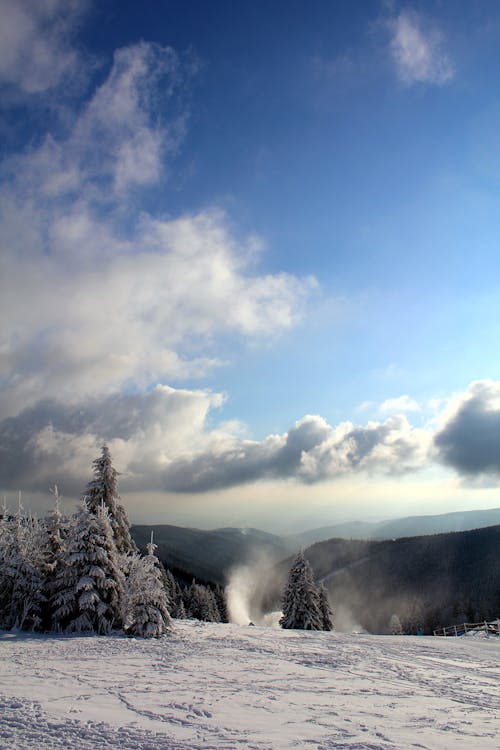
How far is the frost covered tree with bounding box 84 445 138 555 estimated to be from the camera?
2986 cm

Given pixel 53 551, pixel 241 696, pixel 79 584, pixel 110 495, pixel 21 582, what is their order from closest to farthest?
pixel 241 696
pixel 79 584
pixel 21 582
pixel 53 551
pixel 110 495

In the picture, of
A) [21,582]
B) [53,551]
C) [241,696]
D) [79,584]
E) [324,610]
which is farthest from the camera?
[324,610]

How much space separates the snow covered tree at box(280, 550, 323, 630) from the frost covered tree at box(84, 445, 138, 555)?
19.6 meters

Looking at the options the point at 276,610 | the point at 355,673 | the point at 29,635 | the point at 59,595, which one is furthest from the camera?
the point at 276,610

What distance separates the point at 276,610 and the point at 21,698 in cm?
19488

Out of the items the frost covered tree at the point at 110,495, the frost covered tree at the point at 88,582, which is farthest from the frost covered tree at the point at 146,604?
the frost covered tree at the point at 110,495

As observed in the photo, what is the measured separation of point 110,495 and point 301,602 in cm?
2343

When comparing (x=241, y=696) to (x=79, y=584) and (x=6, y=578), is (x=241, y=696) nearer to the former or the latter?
(x=79, y=584)

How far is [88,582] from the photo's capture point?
21.4 m

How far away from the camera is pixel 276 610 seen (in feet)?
599

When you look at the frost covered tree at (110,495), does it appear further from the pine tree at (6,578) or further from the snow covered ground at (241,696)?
the snow covered ground at (241,696)

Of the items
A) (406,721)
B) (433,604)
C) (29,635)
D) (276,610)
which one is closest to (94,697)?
(406,721)

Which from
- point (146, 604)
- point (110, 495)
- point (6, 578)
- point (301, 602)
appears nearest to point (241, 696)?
point (146, 604)

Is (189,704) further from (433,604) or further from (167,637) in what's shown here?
(433,604)
